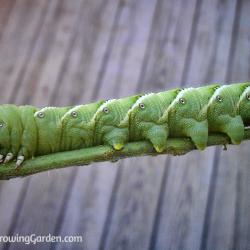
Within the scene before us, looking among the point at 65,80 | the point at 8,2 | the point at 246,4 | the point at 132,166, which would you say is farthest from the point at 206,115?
the point at 8,2

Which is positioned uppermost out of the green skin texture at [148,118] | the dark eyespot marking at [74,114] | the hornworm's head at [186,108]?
the hornworm's head at [186,108]

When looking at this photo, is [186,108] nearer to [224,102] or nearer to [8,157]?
[224,102]

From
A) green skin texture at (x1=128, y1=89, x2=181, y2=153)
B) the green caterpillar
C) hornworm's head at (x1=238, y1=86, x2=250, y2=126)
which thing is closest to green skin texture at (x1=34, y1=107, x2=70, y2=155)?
the green caterpillar

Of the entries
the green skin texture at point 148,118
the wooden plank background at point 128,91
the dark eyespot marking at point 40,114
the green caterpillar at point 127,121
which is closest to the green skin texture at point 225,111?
the green caterpillar at point 127,121

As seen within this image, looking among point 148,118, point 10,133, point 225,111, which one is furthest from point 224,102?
point 10,133

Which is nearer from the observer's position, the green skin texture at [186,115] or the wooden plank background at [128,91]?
the green skin texture at [186,115]

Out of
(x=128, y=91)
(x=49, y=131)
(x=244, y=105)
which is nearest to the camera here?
(x=49, y=131)

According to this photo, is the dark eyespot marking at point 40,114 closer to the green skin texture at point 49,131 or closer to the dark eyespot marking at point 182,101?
the green skin texture at point 49,131
